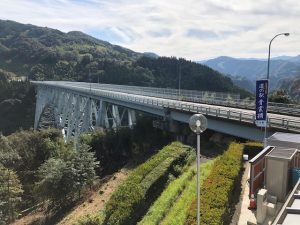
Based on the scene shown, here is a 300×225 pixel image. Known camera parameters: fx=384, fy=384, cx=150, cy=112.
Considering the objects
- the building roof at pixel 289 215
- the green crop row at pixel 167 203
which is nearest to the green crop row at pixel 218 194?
the green crop row at pixel 167 203

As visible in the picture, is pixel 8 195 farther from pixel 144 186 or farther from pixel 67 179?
pixel 144 186

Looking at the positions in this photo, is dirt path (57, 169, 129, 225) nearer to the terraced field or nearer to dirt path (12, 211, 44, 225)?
the terraced field

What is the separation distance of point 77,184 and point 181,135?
13.4 meters

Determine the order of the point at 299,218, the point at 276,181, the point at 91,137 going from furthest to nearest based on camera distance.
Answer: the point at 91,137, the point at 276,181, the point at 299,218

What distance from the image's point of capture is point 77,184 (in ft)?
95.1

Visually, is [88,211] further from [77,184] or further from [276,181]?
[276,181]

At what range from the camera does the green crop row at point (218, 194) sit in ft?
42.3

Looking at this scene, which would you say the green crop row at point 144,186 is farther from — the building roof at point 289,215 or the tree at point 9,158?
the tree at point 9,158

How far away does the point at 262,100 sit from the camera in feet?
73.6

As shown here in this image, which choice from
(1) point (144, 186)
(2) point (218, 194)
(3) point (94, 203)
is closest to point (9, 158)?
(3) point (94, 203)

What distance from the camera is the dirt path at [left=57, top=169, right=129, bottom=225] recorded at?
80.7ft

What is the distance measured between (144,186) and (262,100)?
27.8 ft

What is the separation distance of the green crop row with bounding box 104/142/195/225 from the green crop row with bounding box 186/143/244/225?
4534mm

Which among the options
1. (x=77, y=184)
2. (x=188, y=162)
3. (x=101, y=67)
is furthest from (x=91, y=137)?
(x=101, y=67)
